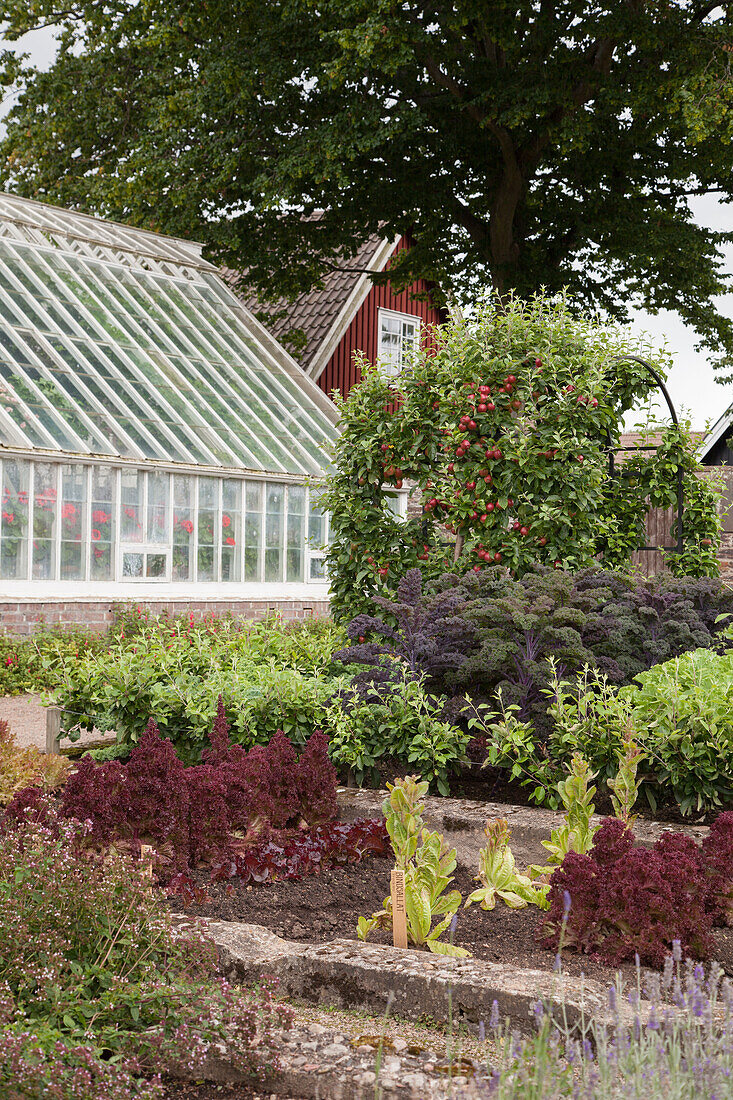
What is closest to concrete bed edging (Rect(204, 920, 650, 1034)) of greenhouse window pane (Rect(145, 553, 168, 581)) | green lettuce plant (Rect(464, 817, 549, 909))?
green lettuce plant (Rect(464, 817, 549, 909))

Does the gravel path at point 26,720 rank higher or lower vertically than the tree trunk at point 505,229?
lower

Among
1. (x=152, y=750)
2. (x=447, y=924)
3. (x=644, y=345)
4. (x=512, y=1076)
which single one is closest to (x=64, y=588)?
(x=644, y=345)

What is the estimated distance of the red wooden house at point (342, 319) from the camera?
2125 cm

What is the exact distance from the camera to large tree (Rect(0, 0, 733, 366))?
1514cm

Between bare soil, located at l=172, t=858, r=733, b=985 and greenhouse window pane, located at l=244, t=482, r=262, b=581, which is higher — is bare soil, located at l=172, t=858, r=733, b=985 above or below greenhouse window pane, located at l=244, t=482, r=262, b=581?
below

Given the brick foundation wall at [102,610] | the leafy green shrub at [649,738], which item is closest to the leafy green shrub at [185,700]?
the leafy green shrub at [649,738]

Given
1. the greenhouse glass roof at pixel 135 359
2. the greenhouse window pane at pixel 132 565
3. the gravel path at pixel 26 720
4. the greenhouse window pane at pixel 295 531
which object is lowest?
the gravel path at pixel 26 720

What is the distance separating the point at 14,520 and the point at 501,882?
9.70 metres

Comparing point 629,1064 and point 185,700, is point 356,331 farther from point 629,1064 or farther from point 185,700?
point 629,1064

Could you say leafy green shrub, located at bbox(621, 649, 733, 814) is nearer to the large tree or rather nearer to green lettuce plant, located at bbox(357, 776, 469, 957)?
green lettuce plant, located at bbox(357, 776, 469, 957)

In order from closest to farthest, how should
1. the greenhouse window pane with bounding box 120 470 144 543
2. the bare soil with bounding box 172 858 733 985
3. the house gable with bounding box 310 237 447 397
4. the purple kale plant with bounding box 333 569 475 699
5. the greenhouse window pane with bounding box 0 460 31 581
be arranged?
1. the bare soil with bounding box 172 858 733 985
2. the purple kale plant with bounding box 333 569 475 699
3. the greenhouse window pane with bounding box 0 460 31 581
4. the greenhouse window pane with bounding box 120 470 144 543
5. the house gable with bounding box 310 237 447 397

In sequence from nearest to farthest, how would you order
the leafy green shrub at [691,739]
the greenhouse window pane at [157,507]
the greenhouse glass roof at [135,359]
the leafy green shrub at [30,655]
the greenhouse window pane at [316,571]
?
1. the leafy green shrub at [691,739]
2. the leafy green shrub at [30,655]
3. the greenhouse glass roof at [135,359]
4. the greenhouse window pane at [157,507]
5. the greenhouse window pane at [316,571]

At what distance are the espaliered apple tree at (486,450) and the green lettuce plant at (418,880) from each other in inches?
125

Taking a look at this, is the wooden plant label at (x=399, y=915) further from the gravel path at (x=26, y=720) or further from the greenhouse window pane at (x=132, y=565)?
the greenhouse window pane at (x=132, y=565)
